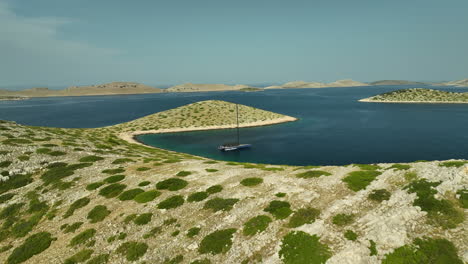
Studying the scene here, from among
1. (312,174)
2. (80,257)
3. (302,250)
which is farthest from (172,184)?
(302,250)

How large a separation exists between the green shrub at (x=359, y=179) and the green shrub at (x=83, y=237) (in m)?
27.6

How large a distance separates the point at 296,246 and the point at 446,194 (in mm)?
13909

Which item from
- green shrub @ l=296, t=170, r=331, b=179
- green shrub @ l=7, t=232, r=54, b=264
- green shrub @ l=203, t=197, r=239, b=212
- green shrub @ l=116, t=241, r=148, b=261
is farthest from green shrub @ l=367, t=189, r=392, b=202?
green shrub @ l=7, t=232, r=54, b=264

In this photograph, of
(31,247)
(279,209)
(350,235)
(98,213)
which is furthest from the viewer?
(98,213)

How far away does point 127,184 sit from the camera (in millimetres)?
32844

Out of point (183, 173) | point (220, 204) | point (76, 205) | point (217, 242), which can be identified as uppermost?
point (183, 173)

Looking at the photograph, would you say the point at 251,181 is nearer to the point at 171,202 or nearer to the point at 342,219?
the point at 171,202

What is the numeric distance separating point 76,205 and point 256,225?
2359 cm

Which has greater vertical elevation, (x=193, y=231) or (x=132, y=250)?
(x=193, y=231)

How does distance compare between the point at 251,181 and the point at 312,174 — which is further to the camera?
the point at 251,181

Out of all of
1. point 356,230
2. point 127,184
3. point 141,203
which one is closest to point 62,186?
point 127,184

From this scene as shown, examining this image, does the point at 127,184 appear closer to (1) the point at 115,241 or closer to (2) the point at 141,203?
(2) the point at 141,203

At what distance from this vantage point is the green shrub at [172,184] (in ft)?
100

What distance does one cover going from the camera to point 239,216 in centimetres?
2298
